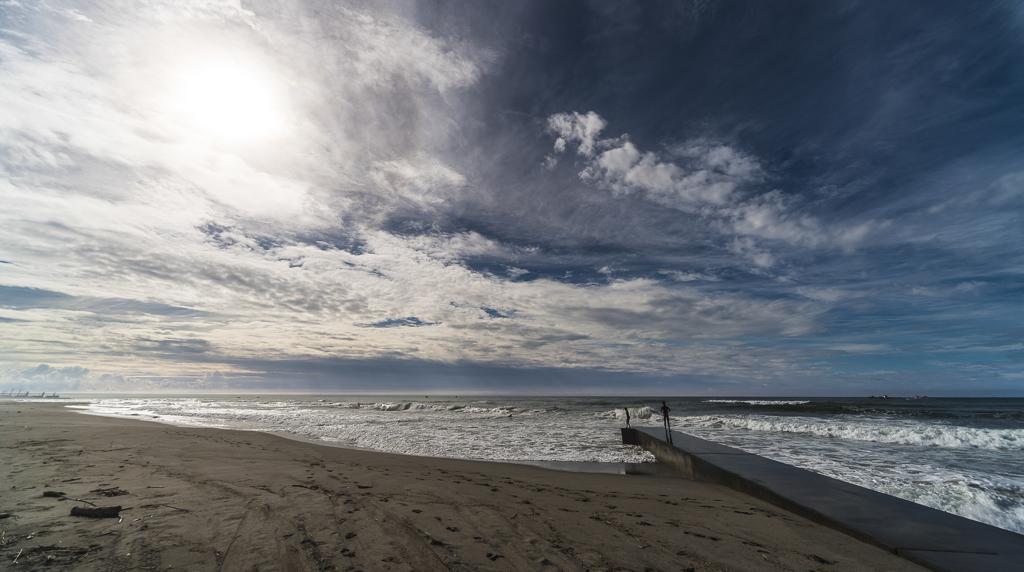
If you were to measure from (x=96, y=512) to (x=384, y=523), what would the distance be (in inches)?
160

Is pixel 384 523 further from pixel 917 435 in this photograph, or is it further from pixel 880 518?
pixel 917 435

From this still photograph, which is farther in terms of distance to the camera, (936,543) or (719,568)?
(936,543)

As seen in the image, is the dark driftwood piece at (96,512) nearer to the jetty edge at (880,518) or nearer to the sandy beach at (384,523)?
the sandy beach at (384,523)

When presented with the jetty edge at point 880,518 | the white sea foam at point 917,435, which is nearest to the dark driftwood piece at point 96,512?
the jetty edge at point 880,518

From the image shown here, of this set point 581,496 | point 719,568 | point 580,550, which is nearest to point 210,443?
point 581,496

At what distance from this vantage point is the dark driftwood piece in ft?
17.2

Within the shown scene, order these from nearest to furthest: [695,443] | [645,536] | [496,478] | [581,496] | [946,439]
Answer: [645,536]
[581,496]
[496,478]
[695,443]
[946,439]

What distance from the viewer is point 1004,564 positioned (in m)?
4.09

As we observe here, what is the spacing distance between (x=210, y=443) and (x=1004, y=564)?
19.7 m

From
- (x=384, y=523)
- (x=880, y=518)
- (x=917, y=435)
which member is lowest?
(x=917, y=435)

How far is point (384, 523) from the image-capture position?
5516 millimetres

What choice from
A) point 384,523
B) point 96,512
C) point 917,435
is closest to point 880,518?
point 384,523

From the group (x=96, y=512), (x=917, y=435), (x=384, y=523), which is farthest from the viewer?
(x=917, y=435)

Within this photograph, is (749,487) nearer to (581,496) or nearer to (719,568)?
(581,496)
